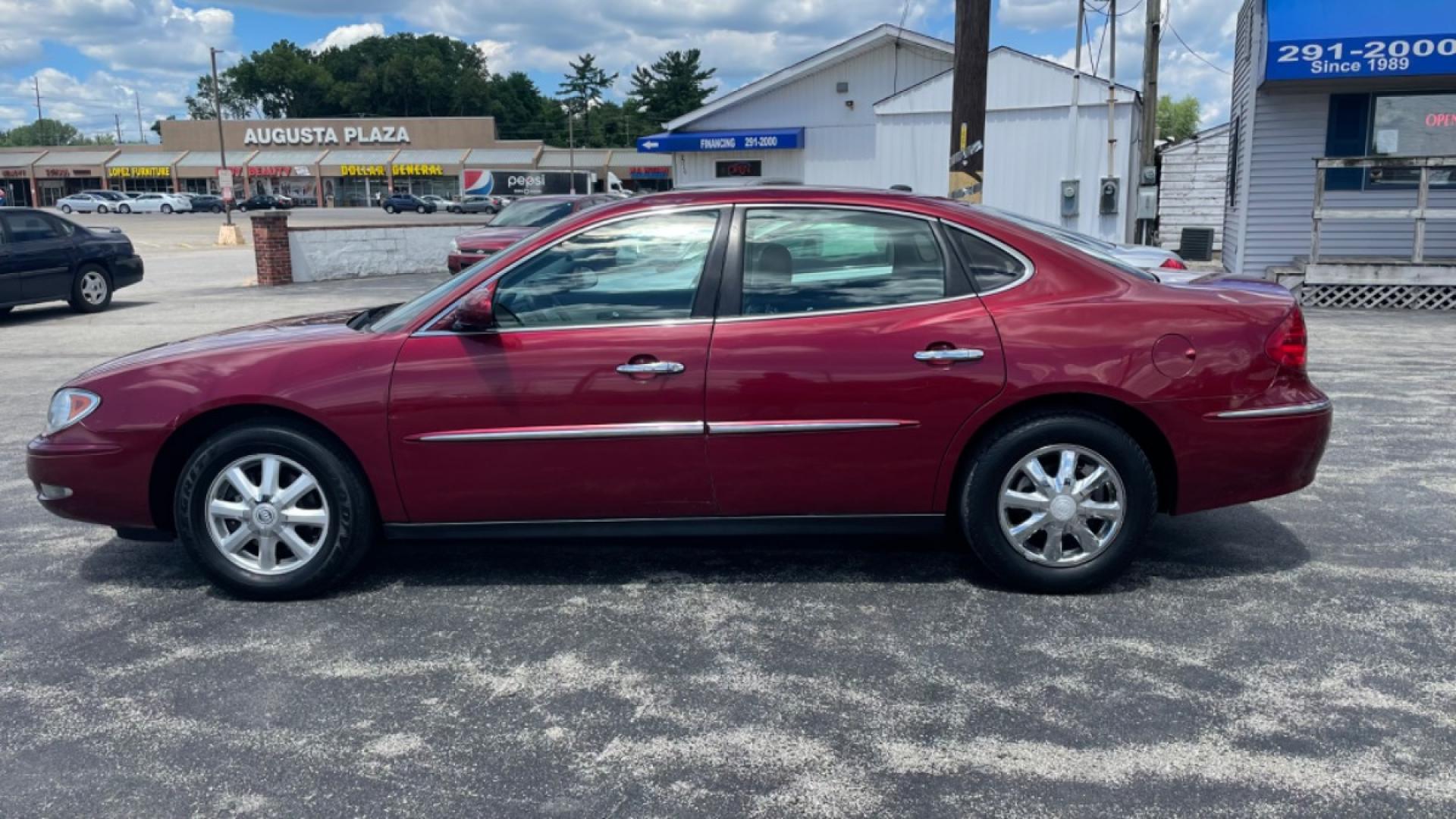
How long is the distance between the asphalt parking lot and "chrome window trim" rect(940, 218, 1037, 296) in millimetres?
1185

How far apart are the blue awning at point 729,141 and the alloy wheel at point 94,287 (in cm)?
1658

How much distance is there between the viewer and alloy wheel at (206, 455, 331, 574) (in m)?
4.40

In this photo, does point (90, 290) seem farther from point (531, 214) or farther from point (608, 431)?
point (608, 431)

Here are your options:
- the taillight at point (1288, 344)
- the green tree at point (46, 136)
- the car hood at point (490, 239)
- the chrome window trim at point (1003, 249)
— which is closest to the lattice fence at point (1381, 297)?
the car hood at point (490, 239)

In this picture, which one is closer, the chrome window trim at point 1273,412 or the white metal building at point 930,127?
the chrome window trim at point 1273,412

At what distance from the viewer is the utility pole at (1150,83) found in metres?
22.4

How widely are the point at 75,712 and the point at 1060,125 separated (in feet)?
72.4

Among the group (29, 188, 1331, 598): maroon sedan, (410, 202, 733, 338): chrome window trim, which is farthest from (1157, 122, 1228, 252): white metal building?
(410, 202, 733, 338): chrome window trim

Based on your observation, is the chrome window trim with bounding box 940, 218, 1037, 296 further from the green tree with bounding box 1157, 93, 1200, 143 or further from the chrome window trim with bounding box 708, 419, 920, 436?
the green tree with bounding box 1157, 93, 1200, 143

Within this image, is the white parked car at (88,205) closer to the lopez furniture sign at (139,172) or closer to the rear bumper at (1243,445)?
the lopez furniture sign at (139,172)

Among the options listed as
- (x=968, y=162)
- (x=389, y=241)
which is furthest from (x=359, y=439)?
(x=389, y=241)

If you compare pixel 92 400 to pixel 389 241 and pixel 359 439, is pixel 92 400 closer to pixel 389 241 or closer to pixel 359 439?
pixel 359 439

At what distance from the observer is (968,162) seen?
→ 1080cm

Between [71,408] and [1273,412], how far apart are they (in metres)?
4.69
